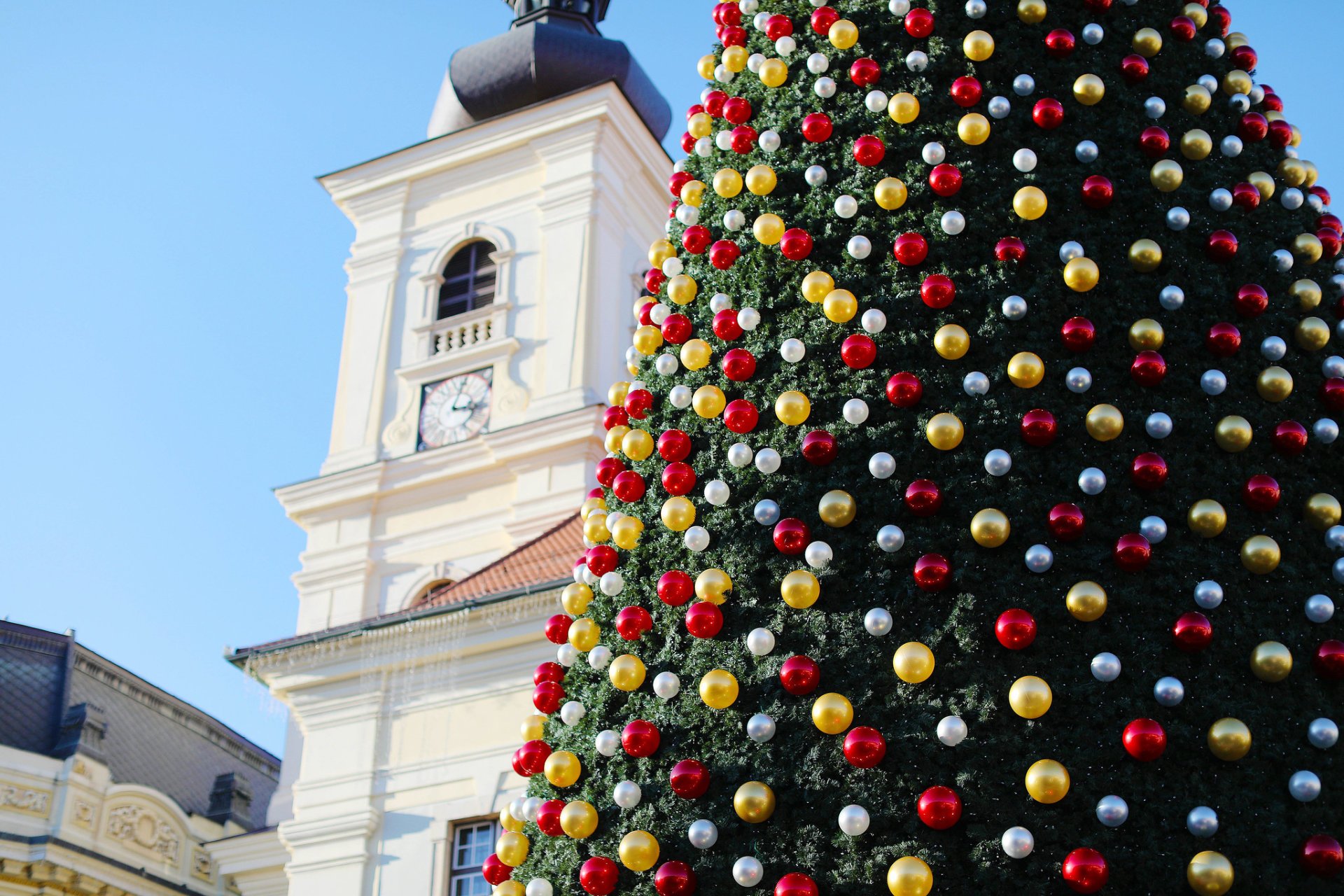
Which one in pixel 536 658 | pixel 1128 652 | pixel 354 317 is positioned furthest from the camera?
pixel 354 317

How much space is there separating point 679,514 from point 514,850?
1.14m

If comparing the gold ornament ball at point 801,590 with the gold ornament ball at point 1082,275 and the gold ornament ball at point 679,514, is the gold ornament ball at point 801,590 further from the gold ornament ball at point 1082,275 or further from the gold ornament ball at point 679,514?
the gold ornament ball at point 1082,275

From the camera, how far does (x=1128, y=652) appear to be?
392 cm

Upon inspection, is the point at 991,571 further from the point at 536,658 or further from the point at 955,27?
the point at 536,658

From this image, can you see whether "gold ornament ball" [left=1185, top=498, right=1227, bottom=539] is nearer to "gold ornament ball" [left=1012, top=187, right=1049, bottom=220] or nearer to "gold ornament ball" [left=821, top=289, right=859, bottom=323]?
"gold ornament ball" [left=1012, top=187, right=1049, bottom=220]

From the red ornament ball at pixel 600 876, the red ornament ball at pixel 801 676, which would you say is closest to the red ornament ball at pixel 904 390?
the red ornament ball at pixel 801 676

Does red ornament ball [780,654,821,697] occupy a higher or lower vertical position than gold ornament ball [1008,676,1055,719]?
higher

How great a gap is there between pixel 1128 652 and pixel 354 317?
2007cm

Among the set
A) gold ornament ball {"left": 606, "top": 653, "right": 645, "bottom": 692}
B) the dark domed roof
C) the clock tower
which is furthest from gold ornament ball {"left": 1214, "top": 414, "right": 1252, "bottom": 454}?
the dark domed roof

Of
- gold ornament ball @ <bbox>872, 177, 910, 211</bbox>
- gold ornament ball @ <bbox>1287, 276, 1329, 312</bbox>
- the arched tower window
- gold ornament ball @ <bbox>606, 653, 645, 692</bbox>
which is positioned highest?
the arched tower window

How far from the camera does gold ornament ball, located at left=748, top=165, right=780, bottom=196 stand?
497 cm

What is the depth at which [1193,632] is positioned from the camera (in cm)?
386

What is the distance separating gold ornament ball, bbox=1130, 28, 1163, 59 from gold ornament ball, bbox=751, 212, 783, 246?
49.9 inches

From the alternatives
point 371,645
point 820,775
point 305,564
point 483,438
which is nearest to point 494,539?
point 483,438
